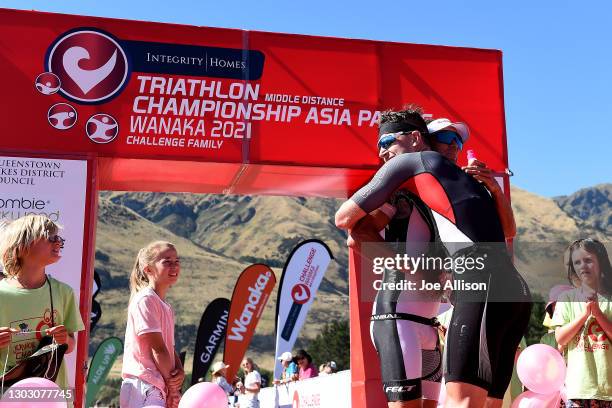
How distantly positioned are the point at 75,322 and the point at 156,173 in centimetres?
372

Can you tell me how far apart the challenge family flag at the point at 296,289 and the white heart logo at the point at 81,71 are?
31.3 ft

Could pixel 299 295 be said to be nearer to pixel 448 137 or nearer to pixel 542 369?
pixel 542 369

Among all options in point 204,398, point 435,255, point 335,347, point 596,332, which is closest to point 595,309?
point 596,332

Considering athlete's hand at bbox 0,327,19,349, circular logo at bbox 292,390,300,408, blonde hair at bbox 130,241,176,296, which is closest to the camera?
athlete's hand at bbox 0,327,19,349

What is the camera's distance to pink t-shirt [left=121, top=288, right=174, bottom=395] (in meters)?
4.10

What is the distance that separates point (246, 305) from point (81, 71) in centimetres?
1040

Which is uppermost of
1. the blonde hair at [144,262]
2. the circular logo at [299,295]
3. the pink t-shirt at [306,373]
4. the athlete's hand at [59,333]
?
the circular logo at [299,295]

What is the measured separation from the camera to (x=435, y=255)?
11.8 ft

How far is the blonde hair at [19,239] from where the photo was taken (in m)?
3.61

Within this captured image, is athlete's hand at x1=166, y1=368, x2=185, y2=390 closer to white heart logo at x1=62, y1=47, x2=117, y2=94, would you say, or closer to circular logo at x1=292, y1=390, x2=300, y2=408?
white heart logo at x1=62, y1=47, x2=117, y2=94

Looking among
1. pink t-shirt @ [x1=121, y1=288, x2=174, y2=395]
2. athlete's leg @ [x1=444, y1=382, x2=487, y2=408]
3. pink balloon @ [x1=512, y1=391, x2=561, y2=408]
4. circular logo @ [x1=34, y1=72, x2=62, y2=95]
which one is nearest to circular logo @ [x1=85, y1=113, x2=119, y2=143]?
circular logo @ [x1=34, y1=72, x2=62, y2=95]

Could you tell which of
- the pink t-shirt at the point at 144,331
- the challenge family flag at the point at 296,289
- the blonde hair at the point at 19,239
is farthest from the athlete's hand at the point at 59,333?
the challenge family flag at the point at 296,289

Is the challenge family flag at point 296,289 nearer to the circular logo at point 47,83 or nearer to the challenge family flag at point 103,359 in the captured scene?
the challenge family flag at point 103,359

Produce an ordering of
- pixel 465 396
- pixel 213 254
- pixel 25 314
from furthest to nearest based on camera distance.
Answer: pixel 213 254 → pixel 25 314 → pixel 465 396
